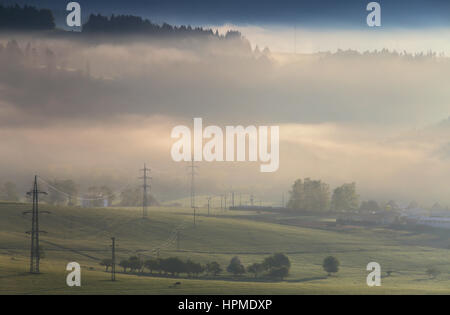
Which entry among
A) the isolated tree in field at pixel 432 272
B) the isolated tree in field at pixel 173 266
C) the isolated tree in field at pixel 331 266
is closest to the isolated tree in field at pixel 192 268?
the isolated tree in field at pixel 173 266

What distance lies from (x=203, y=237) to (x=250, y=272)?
43.1 metres

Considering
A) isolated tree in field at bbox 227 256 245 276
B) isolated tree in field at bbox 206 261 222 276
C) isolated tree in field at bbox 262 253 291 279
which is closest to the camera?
isolated tree in field at bbox 262 253 291 279

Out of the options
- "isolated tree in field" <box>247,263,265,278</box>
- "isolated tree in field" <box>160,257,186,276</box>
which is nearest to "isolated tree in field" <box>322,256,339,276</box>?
"isolated tree in field" <box>247,263,265,278</box>

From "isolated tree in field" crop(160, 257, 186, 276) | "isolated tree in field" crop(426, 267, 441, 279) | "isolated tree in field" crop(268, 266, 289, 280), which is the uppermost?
"isolated tree in field" crop(160, 257, 186, 276)

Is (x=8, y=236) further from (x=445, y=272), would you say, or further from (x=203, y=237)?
(x=445, y=272)

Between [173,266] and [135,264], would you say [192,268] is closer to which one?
[173,266]

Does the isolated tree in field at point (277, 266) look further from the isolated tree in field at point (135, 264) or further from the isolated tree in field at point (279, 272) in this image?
the isolated tree in field at point (135, 264)

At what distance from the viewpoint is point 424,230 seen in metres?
169

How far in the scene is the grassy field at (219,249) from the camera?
274 ft

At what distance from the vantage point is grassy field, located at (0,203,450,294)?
8350 centimetres

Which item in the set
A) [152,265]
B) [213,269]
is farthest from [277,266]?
[152,265]

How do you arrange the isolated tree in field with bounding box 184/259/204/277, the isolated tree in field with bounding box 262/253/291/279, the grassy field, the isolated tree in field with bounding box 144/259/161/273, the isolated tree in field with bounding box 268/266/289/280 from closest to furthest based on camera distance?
the grassy field < the isolated tree in field with bounding box 184/259/204/277 < the isolated tree in field with bounding box 144/259/161/273 < the isolated tree in field with bounding box 268/266/289/280 < the isolated tree in field with bounding box 262/253/291/279

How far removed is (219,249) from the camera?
13738cm

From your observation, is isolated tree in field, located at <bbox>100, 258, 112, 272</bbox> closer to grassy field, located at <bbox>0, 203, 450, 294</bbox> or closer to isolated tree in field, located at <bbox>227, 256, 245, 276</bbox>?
grassy field, located at <bbox>0, 203, 450, 294</bbox>
